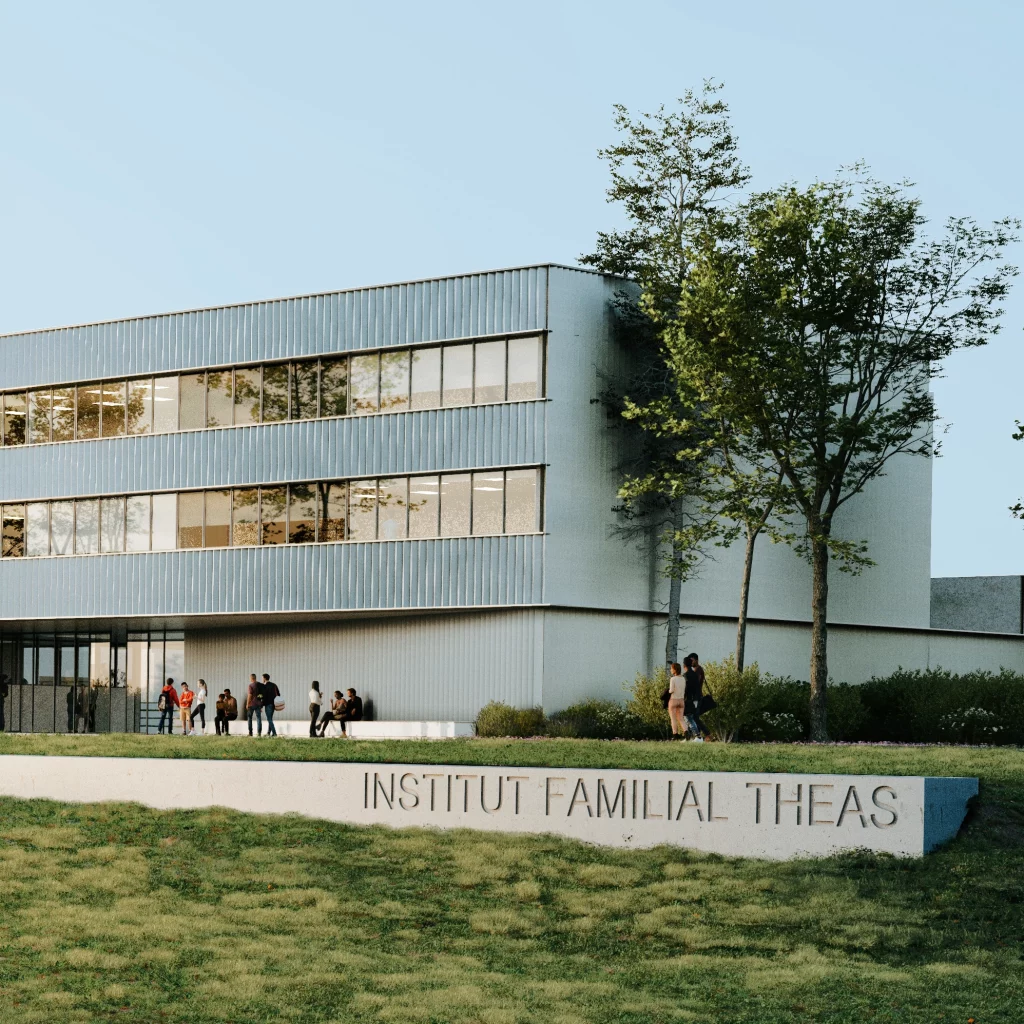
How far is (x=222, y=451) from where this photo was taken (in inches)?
1826

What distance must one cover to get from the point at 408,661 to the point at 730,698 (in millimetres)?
9525

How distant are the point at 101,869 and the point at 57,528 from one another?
29614mm

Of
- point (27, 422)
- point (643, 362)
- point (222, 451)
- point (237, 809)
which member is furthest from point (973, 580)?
point (237, 809)

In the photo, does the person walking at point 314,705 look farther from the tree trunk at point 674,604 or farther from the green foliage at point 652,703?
the tree trunk at point 674,604

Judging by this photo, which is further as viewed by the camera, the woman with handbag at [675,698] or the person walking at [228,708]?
the person walking at [228,708]

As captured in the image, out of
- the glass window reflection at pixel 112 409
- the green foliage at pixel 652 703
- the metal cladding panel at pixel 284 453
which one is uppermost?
the glass window reflection at pixel 112 409

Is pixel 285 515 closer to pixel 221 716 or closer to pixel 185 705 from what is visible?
pixel 221 716

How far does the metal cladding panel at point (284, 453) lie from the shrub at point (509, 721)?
18.8ft

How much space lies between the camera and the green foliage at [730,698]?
37188 mm

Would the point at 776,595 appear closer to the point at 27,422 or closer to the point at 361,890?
the point at 27,422

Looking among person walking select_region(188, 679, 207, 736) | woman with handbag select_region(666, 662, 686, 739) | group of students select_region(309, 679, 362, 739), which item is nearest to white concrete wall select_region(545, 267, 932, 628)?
group of students select_region(309, 679, 362, 739)

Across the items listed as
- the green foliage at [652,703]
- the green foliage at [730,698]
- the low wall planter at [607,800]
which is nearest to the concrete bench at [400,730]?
the green foliage at [652,703]

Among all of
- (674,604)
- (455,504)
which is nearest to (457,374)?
(455,504)

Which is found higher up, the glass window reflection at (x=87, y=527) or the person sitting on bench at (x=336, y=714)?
the glass window reflection at (x=87, y=527)
